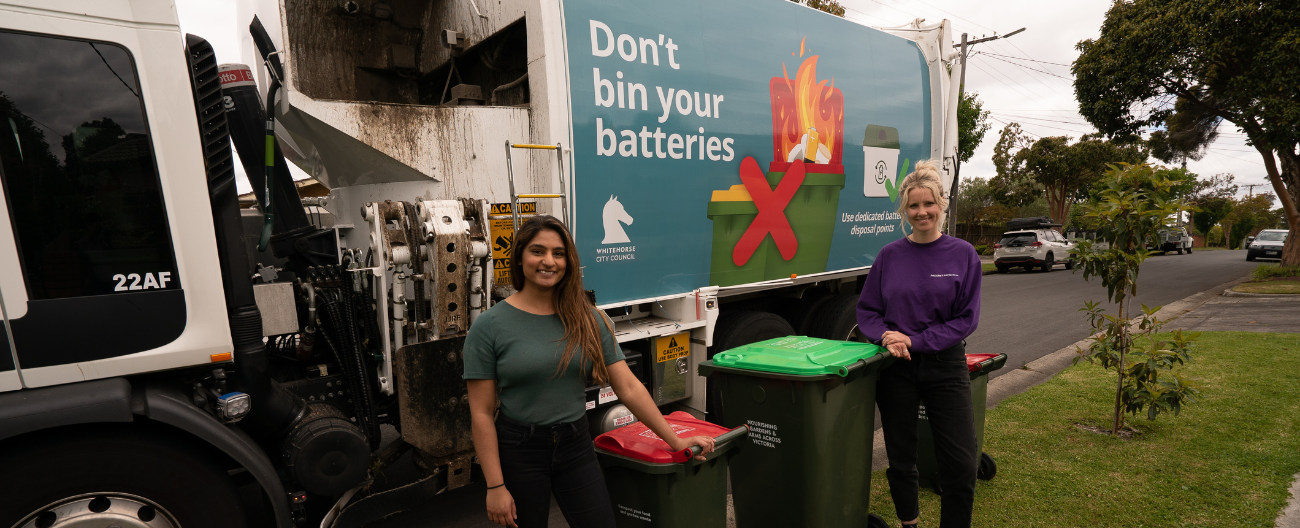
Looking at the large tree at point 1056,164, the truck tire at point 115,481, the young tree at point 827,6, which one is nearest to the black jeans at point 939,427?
the truck tire at point 115,481

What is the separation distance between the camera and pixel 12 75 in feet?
6.89

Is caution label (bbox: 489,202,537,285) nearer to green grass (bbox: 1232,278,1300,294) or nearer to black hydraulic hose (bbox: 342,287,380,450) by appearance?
black hydraulic hose (bbox: 342,287,380,450)

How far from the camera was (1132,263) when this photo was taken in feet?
14.2

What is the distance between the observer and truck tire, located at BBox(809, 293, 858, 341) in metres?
5.52

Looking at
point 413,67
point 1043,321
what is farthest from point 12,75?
point 1043,321

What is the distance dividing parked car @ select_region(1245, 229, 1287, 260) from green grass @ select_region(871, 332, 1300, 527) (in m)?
27.8

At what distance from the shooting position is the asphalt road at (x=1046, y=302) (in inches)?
347

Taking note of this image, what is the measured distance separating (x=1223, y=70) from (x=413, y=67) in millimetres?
18511

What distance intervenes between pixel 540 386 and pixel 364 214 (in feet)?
4.91

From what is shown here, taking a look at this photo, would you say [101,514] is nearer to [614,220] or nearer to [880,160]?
[614,220]

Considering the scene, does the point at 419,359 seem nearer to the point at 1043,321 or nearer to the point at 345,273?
the point at 345,273

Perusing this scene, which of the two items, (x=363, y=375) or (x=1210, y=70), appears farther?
(x=1210, y=70)

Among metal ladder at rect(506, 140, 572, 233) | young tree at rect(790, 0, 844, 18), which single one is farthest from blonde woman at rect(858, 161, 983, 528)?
young tree at rect(790, 0, 844, 18)

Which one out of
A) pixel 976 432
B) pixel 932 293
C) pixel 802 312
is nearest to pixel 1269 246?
pixel 802 312
